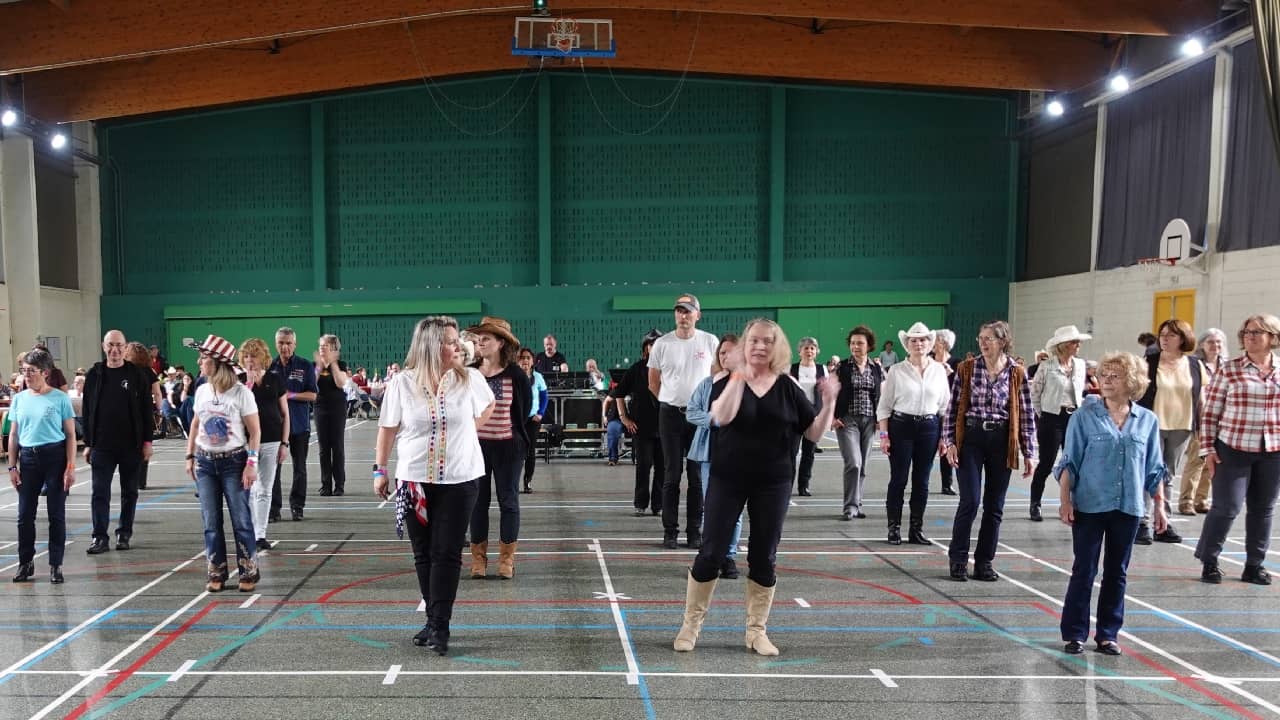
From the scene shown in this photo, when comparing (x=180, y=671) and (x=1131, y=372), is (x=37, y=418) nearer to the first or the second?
(x=180, y=671)

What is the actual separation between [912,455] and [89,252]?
24.2 m

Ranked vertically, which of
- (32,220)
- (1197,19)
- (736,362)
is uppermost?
(1197,19)

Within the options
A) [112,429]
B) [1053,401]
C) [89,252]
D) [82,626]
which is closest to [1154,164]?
[1053,401]

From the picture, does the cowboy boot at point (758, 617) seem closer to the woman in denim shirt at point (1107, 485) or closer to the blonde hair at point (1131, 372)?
the woman in denim shirt at point (1107, 485)

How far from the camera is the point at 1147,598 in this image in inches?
219

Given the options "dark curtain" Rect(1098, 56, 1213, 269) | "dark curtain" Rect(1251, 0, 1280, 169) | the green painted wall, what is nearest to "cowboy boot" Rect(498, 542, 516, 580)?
"dark curtain" Rect(1251, 0, 1280, 169)

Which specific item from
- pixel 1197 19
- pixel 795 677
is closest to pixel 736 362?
pixel 795 677

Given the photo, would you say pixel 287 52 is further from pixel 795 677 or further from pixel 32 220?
pixel 795 677

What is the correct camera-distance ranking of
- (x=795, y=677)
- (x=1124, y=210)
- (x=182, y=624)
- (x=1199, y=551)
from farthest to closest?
(x=1124, y=210) < (x=1199, y=551) < (x=182, y=624) < (x=795, y=677)

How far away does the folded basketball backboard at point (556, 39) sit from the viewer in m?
17.1

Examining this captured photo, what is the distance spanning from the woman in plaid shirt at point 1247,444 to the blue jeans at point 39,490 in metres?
7.76

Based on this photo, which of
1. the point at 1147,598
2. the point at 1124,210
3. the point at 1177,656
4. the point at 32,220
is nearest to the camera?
the point at 1177,656

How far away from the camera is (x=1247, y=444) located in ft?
19.0

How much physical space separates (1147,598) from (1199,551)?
0.82 metres
